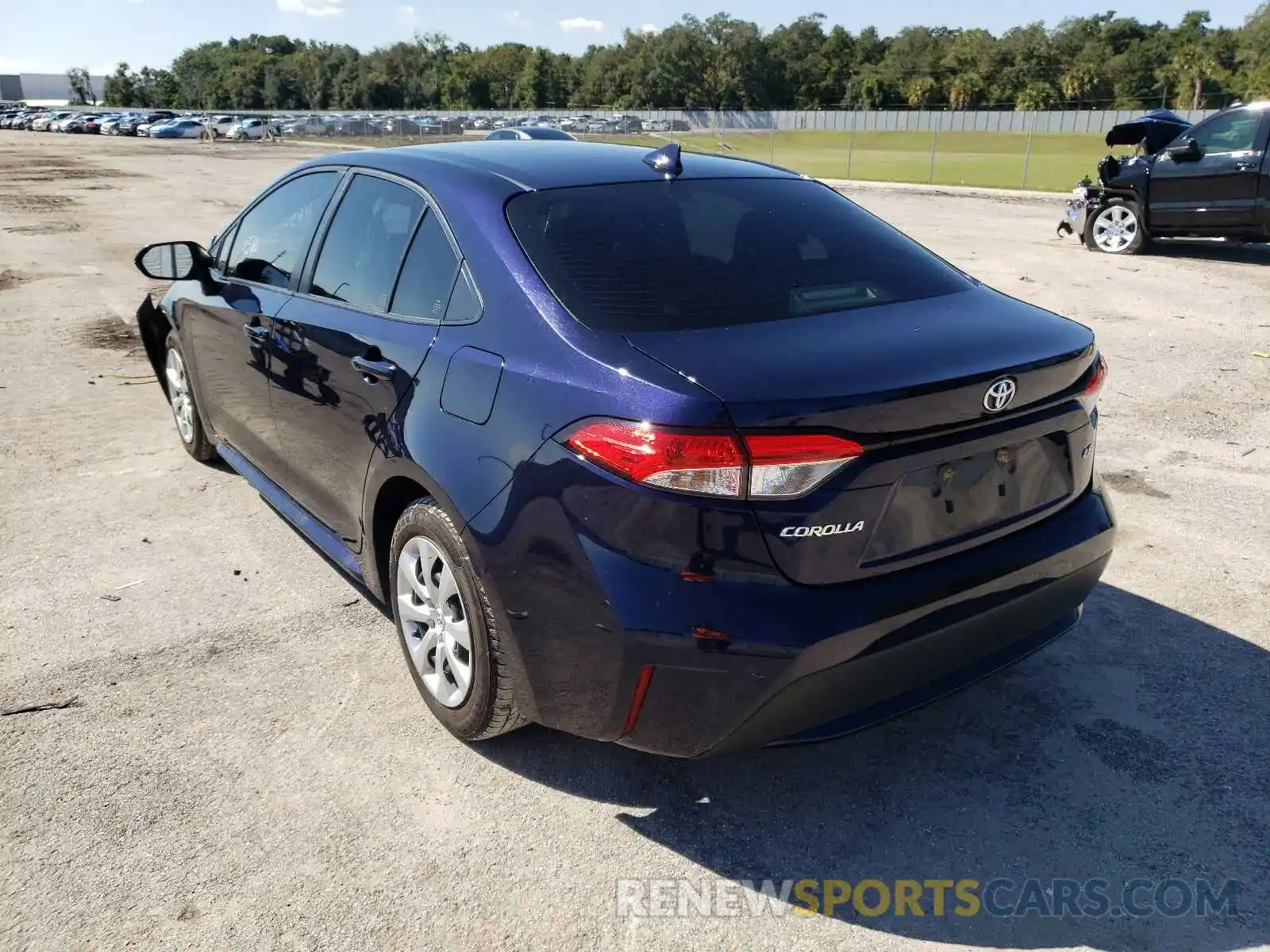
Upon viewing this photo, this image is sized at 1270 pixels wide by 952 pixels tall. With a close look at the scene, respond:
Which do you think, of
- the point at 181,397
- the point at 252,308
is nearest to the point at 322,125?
the point at 181,397


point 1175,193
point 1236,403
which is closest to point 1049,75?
point 1175,193

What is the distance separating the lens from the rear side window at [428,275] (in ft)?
10.3

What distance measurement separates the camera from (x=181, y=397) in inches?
227

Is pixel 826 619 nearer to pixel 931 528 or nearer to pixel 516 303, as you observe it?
pixel 931 528

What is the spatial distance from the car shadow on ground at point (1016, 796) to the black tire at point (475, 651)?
18 centimetres

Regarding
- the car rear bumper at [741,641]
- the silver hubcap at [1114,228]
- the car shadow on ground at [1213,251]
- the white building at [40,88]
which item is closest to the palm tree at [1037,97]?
the car shadow on ground at [1213,251]

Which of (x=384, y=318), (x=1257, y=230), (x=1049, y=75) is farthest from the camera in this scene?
(x=1049, y=75)

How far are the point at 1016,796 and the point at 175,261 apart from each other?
4.19m

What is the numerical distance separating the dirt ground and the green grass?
24.0 meters

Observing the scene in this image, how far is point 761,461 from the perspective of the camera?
2.36 metres

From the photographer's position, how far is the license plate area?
254cm

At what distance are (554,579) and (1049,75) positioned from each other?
104 metres

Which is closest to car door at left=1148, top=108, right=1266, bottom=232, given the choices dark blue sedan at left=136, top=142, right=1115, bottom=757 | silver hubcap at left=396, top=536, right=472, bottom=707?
dark blue sedan at left=136, top=142, right=1115, bottom=757

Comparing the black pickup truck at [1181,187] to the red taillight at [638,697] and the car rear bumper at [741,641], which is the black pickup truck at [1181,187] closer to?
the car rear bumper at [741,641]
